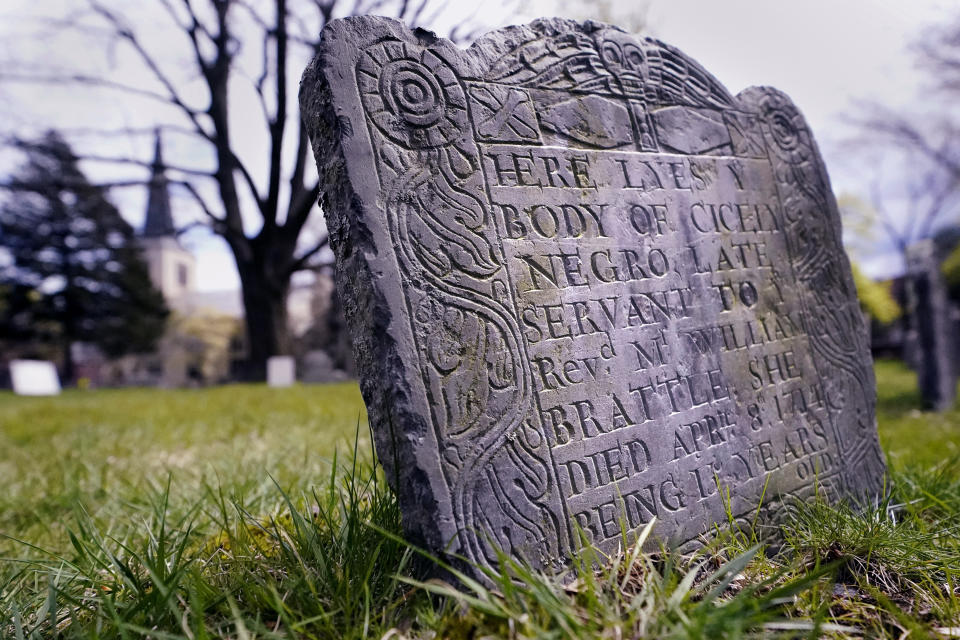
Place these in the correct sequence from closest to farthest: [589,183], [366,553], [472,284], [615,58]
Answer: [366,553] → [472,284] → [589,183] → [615,58]

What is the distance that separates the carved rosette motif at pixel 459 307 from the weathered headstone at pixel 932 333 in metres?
6.34

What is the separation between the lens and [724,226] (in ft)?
8.38

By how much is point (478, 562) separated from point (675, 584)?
515 mm

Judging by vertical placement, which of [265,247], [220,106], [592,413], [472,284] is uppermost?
[220,106]

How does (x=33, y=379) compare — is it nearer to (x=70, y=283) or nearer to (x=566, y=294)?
(x=70, y=283)

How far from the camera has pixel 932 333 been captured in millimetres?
6645

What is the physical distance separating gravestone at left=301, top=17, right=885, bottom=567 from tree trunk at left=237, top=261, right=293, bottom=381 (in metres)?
12.3

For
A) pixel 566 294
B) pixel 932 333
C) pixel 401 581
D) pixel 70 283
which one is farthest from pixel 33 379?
pixel 932 333

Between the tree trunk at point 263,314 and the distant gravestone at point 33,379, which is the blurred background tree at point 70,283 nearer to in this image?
the distant gravestone at point 33,379

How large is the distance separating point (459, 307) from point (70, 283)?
94.8 feet

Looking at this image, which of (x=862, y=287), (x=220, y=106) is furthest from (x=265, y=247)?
(x=862, y=287)

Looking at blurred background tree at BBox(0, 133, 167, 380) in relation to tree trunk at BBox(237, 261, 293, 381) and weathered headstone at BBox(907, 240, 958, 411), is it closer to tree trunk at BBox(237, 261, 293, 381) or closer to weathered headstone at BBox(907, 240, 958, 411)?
tree trunk at BBox(237, 261, 293, 381)

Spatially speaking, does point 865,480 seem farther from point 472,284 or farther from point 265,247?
point 265,247

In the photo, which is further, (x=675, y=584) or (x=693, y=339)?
(x=693, y=339)
